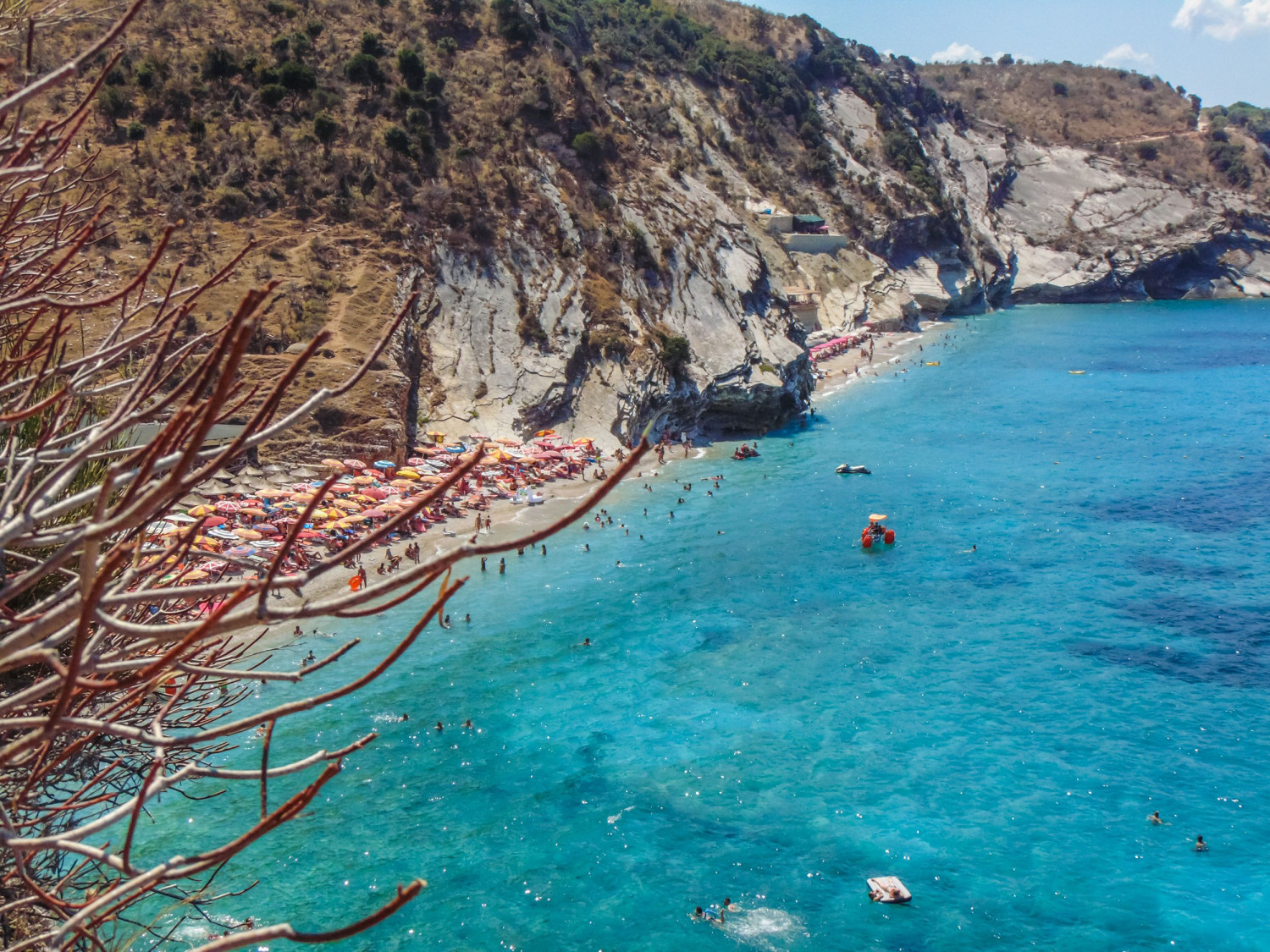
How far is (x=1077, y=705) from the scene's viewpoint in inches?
1046

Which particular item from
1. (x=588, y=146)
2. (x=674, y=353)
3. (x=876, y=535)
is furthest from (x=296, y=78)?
(x=876, y=535)

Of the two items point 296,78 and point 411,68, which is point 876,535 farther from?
point 296,78

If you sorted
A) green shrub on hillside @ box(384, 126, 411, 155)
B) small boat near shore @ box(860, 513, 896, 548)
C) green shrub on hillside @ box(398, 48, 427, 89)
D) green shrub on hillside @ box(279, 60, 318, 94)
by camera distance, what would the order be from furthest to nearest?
1. green shrub on hillside @ box(398, 48, 427, 89)
2. green shrub on hillside @ box(279, 60, 318, 94)
3. green shrub on hillside @ box(384, 126, 411, 155)
4. small boat near shore @ box(860, 513, 896, 548)

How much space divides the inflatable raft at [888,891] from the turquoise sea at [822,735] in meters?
0.26

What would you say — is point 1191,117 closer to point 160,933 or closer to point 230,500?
point 230,500

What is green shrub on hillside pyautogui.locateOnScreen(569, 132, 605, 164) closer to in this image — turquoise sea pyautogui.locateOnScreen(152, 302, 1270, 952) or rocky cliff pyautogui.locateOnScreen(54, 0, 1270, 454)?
rocky cliff pyautogui.locateOnScreen(54, 0, 1270, 454)

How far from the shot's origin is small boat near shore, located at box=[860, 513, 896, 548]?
38.9 metres

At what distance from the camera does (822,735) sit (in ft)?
82.2

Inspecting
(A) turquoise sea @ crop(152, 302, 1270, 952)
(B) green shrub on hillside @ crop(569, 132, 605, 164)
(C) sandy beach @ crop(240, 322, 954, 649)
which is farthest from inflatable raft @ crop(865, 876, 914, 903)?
(B) green shrub on hillside @ crop(569, 132, 605, 164)

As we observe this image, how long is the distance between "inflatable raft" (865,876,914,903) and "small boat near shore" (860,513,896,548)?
2093 centimetres

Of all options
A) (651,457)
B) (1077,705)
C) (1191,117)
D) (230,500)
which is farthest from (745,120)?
(1191,117)

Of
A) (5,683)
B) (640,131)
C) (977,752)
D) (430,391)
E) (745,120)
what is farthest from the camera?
(745,120)

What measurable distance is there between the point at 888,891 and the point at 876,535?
22156 mm

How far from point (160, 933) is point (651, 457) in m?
37.6
